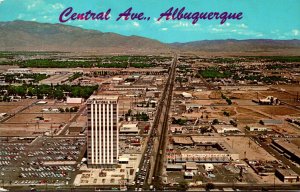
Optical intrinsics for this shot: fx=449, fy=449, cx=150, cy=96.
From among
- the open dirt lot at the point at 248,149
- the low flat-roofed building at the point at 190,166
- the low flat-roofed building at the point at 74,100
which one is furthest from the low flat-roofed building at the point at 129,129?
the low flat-roofed building at the point at 74,100

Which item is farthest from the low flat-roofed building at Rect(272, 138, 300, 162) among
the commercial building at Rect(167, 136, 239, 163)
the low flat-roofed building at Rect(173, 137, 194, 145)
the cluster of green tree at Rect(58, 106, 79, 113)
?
the cluster of green tree at Rect(58, 106, 79, 113)

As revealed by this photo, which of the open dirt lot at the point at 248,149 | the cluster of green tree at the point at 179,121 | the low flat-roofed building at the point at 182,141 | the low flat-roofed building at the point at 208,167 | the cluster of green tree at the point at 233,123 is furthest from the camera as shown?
Answer: the cluster of green tree at the point at 179,121

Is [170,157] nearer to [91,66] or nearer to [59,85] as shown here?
[59,85]

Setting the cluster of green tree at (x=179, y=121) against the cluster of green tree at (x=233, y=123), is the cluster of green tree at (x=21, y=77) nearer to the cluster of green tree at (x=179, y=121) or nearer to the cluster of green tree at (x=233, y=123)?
the cluster of green tree at (x=179, y=121)

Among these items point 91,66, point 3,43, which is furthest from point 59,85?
point 3,43

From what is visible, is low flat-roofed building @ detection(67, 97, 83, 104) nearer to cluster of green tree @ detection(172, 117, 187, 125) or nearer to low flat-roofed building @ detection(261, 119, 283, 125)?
cluster of green tree @ detection(172, 117, 187, 125)

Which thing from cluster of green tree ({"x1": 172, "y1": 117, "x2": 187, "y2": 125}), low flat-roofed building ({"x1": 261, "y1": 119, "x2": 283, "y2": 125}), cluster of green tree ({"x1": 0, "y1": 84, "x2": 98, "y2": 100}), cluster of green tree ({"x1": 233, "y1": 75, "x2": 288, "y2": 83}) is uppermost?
cluster of green tree ({"x1": 233, "y1": 75, "x2": 288, "y2": 83})
